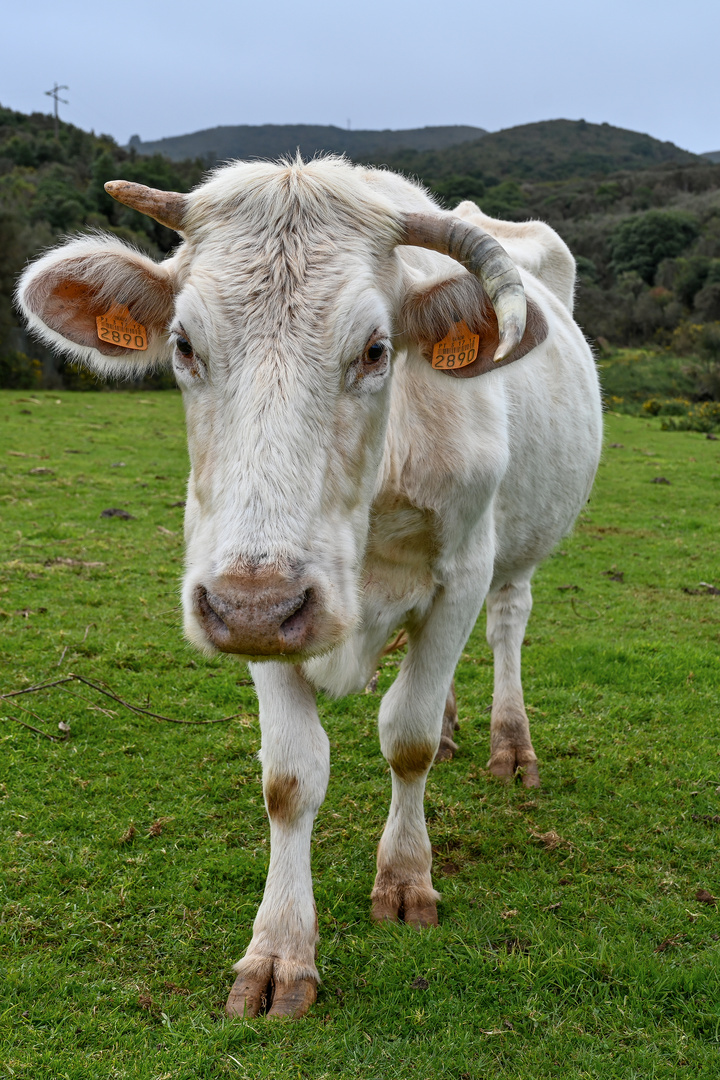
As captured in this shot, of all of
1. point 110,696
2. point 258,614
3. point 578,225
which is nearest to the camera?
point 258,614

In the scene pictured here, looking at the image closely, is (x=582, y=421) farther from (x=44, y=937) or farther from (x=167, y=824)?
(x=44, y=937)

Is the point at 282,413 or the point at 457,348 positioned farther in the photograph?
the point at 457,348

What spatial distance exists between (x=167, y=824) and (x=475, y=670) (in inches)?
128

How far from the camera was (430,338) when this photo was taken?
316cm

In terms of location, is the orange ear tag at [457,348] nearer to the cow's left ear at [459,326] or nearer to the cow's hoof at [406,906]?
the cow's left ear at [459,326]

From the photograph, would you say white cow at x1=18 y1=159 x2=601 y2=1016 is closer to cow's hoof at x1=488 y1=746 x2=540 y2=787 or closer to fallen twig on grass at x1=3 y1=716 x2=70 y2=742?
cow's hoof at x1=488 y1=746 x2=540 y2=787

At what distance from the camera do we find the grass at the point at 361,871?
2.97m

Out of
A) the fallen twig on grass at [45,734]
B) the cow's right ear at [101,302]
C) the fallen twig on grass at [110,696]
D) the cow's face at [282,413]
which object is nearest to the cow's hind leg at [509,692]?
the fallen twig on grass at [110,696]

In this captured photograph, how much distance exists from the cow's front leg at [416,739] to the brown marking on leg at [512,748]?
1.36 metres

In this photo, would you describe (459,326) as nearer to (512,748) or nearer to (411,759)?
(411,759)

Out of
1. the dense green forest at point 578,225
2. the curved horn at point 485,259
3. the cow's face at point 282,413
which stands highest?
the dense green forest at point 578,225

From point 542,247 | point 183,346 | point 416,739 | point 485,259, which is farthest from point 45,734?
point 542,247

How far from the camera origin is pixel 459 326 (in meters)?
3.10

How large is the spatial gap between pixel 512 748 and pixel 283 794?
2.20 m
